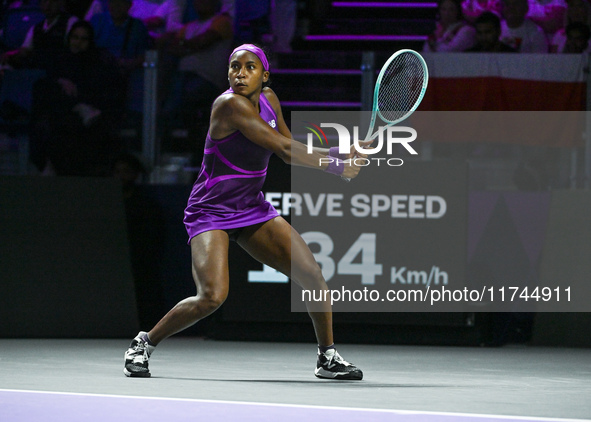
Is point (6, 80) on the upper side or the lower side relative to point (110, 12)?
lower

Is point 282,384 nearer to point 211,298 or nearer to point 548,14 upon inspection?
point 211,298

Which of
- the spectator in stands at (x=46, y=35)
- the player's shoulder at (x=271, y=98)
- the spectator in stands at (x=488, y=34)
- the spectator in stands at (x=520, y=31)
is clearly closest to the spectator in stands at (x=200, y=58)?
the spectator in stands at (x=46, y=35)

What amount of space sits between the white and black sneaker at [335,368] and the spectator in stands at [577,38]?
516cm

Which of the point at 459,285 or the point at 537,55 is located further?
the point at 537,55

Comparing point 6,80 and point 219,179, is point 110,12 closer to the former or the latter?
point 6,80

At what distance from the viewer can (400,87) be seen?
631 centimetres

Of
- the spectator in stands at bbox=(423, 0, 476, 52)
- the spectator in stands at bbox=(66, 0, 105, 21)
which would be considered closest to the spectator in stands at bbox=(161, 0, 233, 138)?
the spectator in stands at bbox=(66, 0, 105, 21)

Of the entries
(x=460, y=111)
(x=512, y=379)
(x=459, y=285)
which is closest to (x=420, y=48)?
(x=460, y=111)

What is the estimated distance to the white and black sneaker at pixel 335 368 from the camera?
19.7 ft

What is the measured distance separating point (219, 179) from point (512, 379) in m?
2.10

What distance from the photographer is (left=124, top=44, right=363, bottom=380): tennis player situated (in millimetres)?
5812

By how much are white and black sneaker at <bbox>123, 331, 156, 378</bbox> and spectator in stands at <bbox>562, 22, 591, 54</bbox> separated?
5756mm

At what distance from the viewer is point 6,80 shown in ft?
32.8

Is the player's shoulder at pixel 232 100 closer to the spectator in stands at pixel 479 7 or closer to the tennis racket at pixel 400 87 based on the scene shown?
the tennis racket at pixel 400 87
